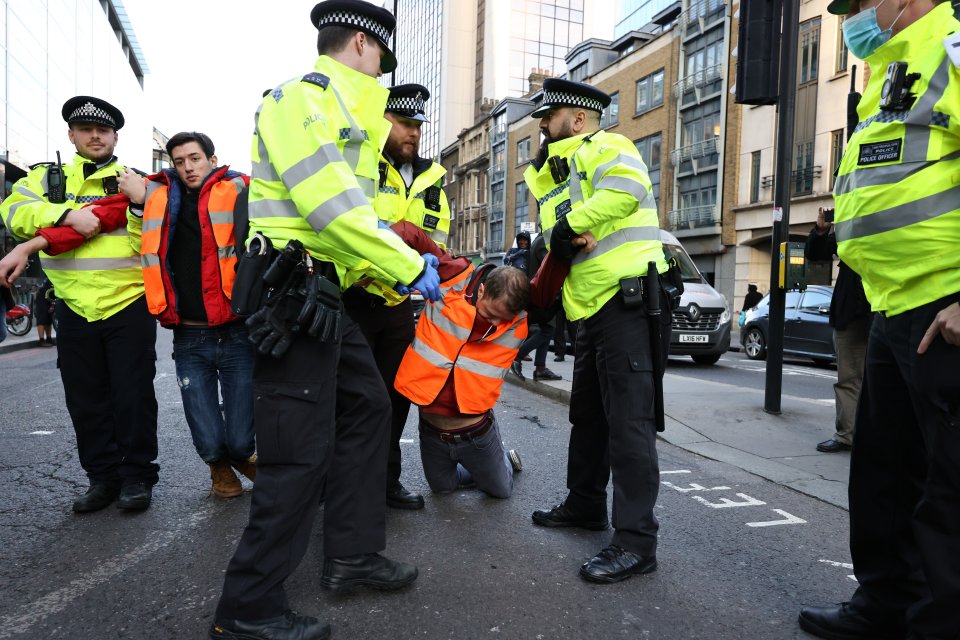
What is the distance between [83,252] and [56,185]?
40 centimetres

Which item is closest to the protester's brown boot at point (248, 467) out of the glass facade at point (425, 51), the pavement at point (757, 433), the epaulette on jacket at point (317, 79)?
the epaulette on jacket at point (317, 79)

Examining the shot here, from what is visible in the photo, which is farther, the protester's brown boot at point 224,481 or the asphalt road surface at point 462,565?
the protester's brown boot at point 224,481

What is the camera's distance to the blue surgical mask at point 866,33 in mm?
2076

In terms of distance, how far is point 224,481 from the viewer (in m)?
3.67

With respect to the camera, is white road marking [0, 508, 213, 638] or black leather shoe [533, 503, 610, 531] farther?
black leather shoe [533, 503, 610, 531]

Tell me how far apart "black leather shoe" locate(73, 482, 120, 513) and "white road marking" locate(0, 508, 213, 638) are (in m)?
0.54

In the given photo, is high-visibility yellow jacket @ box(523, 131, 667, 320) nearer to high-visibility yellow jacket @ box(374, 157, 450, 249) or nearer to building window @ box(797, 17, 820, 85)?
high-visibility yellow jacket @ box(374, 157, 450, 249)

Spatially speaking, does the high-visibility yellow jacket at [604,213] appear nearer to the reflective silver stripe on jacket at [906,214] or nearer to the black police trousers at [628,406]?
the black police trousers at [628,406]

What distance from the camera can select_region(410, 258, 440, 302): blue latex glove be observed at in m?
2.21

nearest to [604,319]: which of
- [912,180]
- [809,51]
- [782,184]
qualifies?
[912,180]

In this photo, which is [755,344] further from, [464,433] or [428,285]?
[428,285]

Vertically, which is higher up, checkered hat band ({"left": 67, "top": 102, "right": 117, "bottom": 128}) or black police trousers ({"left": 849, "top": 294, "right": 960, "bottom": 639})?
checkered hat band ({"left": 67, "top": 102, "right": 117, "bottom": 128})

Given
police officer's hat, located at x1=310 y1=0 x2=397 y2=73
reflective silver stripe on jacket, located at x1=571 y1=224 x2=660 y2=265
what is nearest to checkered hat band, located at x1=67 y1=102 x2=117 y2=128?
police officer's hat, located at x1=310 y1=0 x2=397 y2=73

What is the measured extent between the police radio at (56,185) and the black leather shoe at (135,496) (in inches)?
61.1
